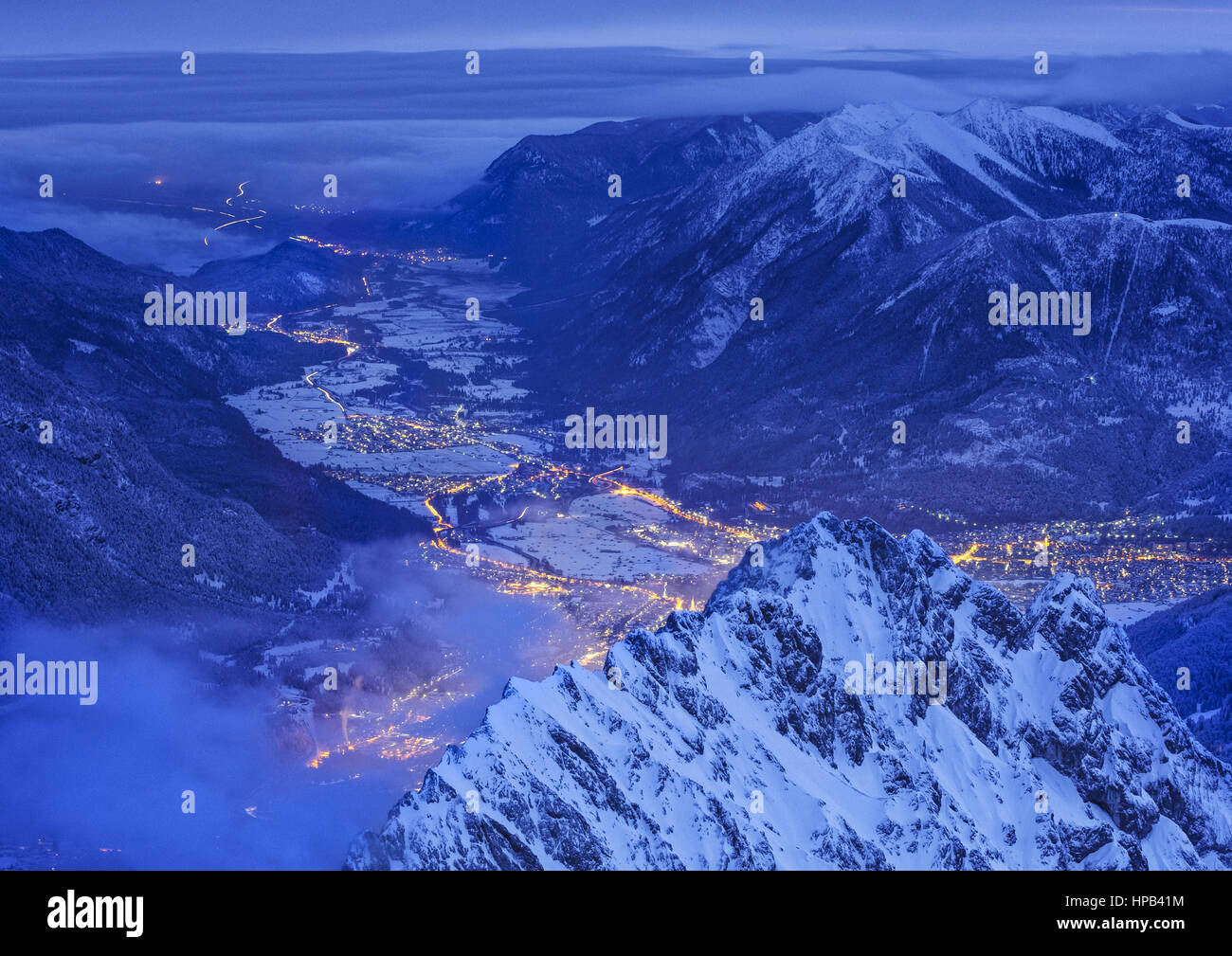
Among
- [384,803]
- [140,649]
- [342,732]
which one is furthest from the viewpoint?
[140,649]

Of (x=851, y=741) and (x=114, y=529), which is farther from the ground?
(x=114, y=529)

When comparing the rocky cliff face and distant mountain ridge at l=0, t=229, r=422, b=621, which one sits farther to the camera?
distant mountain ridge at l=0, t=229, r=422, b=621

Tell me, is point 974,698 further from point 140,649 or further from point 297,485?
point 297,485

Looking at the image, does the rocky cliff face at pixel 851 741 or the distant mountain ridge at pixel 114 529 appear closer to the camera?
the rocky cliff face at pixel 851 741

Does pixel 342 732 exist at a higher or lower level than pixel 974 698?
lower

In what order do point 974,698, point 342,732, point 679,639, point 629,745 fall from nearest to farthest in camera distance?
point 629,745
point 679,639
point 974,698
point 342,732

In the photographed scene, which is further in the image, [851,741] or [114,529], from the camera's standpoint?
[114,529]

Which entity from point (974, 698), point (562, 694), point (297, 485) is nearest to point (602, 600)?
point (297, 485)
